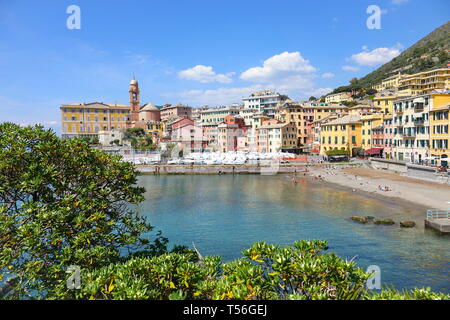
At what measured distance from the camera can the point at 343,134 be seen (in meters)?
85.6

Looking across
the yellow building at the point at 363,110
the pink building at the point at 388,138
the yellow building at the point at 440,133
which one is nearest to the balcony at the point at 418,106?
the yellow building at the point at 440,133

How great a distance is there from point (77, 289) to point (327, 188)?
171 ft

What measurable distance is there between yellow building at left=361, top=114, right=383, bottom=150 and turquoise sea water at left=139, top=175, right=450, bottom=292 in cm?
3045

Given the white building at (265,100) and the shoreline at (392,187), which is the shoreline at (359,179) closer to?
the shoreline at (392,187)

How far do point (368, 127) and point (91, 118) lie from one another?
339ft

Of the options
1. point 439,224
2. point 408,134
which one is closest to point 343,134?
point 408,134

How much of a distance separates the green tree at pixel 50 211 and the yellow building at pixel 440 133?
54.4m

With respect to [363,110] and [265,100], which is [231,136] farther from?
[363,110]

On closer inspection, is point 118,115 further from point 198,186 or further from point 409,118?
point 409,118

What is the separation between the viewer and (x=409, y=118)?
6247cm

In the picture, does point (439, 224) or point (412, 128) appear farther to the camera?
point (412, 128)

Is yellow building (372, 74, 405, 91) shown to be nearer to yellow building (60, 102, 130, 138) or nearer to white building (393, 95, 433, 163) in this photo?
white building (393, 95, 433, 163)

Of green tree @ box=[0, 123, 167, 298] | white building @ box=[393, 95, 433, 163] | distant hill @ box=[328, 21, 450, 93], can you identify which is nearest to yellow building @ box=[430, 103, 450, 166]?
white building @ box=[393, 95, 433, 163]
